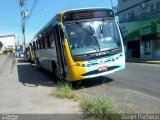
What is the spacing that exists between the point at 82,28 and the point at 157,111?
568 centimetres

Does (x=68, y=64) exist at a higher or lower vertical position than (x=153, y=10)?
lower

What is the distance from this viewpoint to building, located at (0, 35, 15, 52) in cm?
8494

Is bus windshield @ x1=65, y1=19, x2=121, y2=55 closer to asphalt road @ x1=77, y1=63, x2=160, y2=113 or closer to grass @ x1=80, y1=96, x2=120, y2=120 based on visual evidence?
asphalt road @ x1=77, y1=63, x2=160, y2=113

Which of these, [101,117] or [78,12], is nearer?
[101,117]

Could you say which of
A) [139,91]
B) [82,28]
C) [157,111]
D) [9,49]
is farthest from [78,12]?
[9,49]

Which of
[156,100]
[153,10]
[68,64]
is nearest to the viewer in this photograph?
[156,100]

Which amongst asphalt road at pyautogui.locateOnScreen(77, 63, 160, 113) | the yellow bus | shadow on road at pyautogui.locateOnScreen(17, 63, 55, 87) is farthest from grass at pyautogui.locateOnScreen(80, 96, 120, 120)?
shadow on road at pyautogui.locateOnScreen(17, 63, 55, 87)

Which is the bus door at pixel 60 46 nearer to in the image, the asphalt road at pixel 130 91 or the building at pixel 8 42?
the asphalt road at pixel 130 91

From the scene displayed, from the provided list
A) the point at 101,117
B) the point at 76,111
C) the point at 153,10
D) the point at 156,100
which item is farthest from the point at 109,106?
the point at 153,10

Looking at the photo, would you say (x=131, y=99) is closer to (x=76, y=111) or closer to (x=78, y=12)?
(x=76, y=111)

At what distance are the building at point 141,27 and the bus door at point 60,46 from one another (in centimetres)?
1894

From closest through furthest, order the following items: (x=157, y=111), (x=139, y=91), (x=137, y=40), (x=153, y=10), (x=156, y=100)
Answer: (x=157, y=111), (x=156, y=100), (x=139, y=91), (x=153, y=10), (x=137, y=40)

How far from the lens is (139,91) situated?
11.4 meters

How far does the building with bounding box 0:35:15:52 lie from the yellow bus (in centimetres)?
7307
